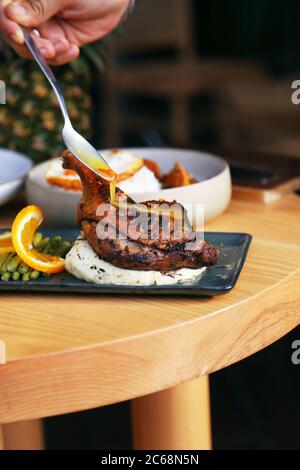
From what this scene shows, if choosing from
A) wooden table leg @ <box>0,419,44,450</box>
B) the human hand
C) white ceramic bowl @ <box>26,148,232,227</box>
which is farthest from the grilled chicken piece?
wooden table leg @ <box>0,419,44,450</box>

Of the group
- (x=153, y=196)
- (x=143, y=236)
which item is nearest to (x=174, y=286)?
(x=143, y=236)

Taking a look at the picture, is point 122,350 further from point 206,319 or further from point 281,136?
point 281,136

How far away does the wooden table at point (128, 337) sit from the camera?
2.50 ft

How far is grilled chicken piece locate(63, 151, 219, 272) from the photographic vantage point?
86 centimetres

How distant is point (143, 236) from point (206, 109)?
3.64m

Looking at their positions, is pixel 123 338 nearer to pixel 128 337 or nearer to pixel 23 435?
pixel 128 337

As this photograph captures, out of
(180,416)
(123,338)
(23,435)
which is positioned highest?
(123,338)

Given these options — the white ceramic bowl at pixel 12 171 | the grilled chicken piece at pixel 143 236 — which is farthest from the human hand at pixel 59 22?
the grilled chicken piece at pixel 143 236

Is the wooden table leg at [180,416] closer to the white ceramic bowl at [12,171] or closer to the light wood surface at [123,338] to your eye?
the light wood surface at [123,338]

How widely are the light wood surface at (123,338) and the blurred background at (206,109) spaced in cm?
53

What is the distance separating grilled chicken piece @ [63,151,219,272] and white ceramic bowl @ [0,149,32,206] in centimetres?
35

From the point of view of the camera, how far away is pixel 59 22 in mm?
1389
